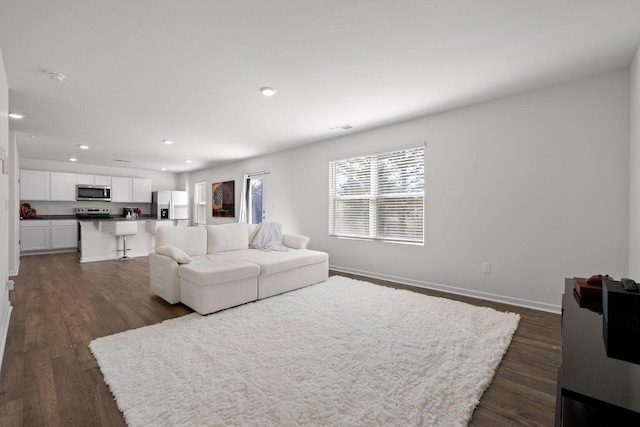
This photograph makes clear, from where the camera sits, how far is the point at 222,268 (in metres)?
3.18

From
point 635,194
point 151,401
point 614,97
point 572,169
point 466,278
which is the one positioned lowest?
point 151,401

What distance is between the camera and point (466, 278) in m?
3.70

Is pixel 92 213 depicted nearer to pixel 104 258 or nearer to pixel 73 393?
pixel 104 258

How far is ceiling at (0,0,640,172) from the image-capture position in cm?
193

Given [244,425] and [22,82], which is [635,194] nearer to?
[244,425]

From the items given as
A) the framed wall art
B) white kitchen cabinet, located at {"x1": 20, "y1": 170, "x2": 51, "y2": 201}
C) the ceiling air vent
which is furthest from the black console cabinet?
white kitchen cabinet, located at {"x1": 20, "y1": 170, "x2": 51, "y2": 201}

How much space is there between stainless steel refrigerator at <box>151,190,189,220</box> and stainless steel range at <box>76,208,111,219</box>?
120cm

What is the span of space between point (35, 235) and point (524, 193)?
9.98 metres

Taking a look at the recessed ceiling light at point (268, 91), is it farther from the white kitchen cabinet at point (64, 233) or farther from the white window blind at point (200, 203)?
the white kitchen cabinet at point (64, 233)

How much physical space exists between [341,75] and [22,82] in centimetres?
329

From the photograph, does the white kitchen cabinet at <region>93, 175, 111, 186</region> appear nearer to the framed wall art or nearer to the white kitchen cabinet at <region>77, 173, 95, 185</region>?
the white kitchen cabinet at <region>77, 173, 95, 185</region>

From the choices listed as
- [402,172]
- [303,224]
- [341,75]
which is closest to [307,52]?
[341,75]

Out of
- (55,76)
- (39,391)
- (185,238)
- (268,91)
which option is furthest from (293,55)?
(39,391)

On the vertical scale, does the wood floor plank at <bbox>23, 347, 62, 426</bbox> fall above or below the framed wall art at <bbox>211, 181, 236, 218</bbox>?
below
